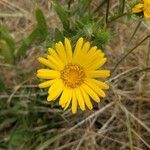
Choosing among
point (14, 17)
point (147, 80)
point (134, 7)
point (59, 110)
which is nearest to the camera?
point (134, 7)

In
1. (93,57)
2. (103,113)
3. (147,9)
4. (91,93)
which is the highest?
(147,9)

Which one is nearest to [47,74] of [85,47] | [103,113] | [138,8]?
[85,47]

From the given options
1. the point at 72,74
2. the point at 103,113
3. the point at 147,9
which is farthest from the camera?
the point at 103,113

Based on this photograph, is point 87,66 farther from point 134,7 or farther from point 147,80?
point 147,80

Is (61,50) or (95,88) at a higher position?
(61,50)

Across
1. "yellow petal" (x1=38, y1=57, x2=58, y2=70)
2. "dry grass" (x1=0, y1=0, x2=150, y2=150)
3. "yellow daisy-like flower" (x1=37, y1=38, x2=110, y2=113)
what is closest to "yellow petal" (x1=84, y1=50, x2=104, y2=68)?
"yellow daisy-like flower" (x1=37, y1=38, x2=110, y2=113)

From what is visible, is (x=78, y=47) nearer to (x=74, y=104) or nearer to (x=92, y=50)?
(x=92, y=50)

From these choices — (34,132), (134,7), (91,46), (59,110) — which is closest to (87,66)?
(91,46)
